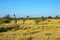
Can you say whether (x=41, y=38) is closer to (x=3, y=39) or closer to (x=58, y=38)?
(x=58, y=38)

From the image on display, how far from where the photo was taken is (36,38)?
19.3 metres

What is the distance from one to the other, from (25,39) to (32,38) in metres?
1.61

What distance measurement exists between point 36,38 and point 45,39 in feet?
3.90

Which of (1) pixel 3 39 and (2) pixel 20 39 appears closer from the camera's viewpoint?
(2) pixel 20 39

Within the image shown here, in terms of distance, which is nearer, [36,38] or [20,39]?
[20,39]

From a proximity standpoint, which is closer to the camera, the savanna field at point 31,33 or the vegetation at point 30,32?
the savanna field at point 31,33

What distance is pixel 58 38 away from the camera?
61.3 ft

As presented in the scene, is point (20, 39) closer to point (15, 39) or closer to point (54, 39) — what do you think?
point (15, 39)

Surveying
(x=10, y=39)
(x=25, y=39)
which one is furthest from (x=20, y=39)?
(x=10, y=39)

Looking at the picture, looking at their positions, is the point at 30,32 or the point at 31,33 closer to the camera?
the point at 31,33

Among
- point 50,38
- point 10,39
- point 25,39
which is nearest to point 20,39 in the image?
point 25,39

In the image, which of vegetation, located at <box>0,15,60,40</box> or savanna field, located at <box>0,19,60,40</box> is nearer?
savanna field, located at <box>0,19,60,40</box>

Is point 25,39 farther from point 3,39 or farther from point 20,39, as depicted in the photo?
point 3,39

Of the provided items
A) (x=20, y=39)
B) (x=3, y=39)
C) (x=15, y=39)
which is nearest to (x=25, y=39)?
(x=20, y=39)
